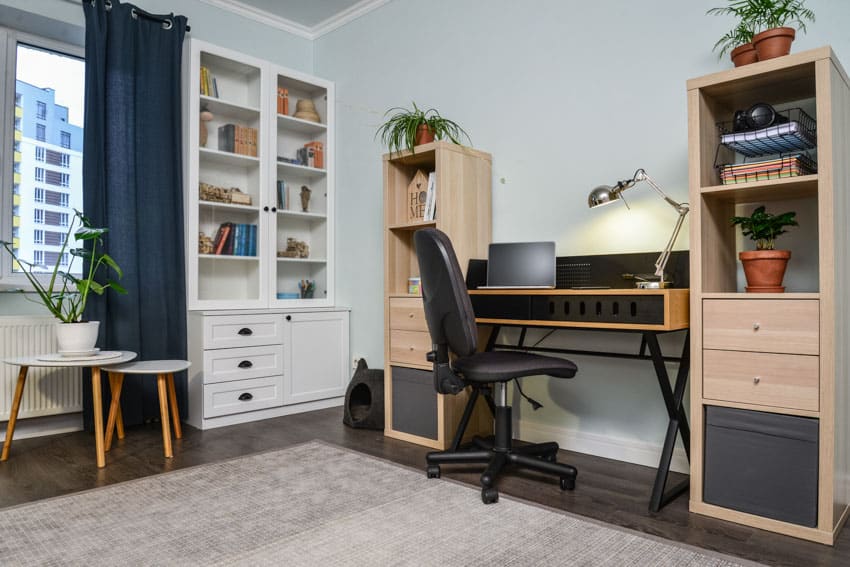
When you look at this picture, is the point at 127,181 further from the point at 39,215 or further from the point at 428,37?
the point at 428,37

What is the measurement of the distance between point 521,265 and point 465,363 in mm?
756

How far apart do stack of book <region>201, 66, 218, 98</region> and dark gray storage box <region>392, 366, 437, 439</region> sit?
6.79ft

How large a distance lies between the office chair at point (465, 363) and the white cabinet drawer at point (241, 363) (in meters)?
1.52

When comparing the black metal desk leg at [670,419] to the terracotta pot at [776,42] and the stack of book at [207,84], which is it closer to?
the terracotta pot at [776,42]

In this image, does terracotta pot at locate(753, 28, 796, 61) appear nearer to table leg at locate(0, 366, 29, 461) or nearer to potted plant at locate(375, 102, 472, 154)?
potted plant at locate(375, 102, 472, 154)

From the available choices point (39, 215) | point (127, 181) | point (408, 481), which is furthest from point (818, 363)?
point (39, 215)

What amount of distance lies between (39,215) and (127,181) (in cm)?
60

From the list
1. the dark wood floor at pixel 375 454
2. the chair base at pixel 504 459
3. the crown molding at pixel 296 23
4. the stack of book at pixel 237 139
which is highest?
the crown molding at pixel 296 23

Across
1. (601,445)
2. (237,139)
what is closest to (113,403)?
(237,139)

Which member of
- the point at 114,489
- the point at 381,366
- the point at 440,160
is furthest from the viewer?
the point at 381,366

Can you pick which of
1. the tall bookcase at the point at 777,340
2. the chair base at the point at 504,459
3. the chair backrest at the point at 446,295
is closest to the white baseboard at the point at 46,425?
the chair base at the point at 504,459

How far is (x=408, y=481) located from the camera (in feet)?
7.49

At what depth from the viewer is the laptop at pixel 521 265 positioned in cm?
268

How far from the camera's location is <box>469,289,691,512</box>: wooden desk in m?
2.04
